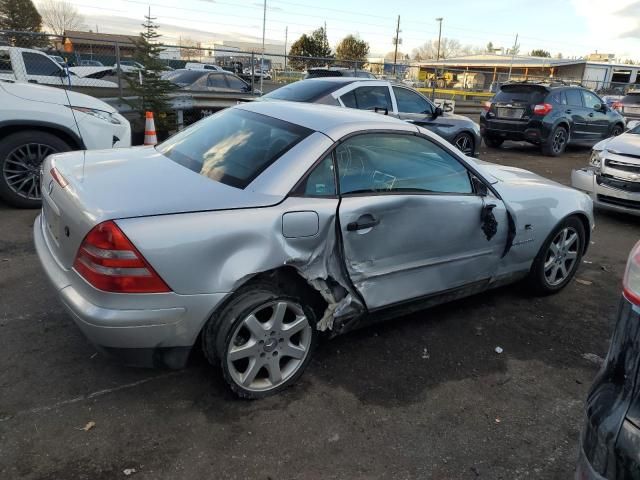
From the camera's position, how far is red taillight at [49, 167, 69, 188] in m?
2.76

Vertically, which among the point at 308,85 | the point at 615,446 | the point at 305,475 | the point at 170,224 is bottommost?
the point at 305,475

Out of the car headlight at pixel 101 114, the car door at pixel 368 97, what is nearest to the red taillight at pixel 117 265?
the car headlight at pixel 101 114

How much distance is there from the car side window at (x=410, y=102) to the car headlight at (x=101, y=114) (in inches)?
181

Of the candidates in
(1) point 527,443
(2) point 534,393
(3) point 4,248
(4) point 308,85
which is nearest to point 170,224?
(1) point 527,443

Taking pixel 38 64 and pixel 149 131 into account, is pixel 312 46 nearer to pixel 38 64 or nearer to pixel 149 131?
pixel 38 64

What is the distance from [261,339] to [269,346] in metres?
0.08

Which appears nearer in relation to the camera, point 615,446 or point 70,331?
point 615,446

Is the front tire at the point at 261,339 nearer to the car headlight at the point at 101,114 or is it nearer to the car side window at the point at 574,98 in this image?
the car headlight at the point at 101,114

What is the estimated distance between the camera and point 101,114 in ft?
19.4

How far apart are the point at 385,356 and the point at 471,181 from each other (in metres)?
1.36

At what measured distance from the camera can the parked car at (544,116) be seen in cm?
1191

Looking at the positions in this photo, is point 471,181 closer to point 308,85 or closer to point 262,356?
point 262,356

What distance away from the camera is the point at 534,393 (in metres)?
3.08

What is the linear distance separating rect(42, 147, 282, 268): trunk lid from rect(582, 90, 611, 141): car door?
1283 cm
